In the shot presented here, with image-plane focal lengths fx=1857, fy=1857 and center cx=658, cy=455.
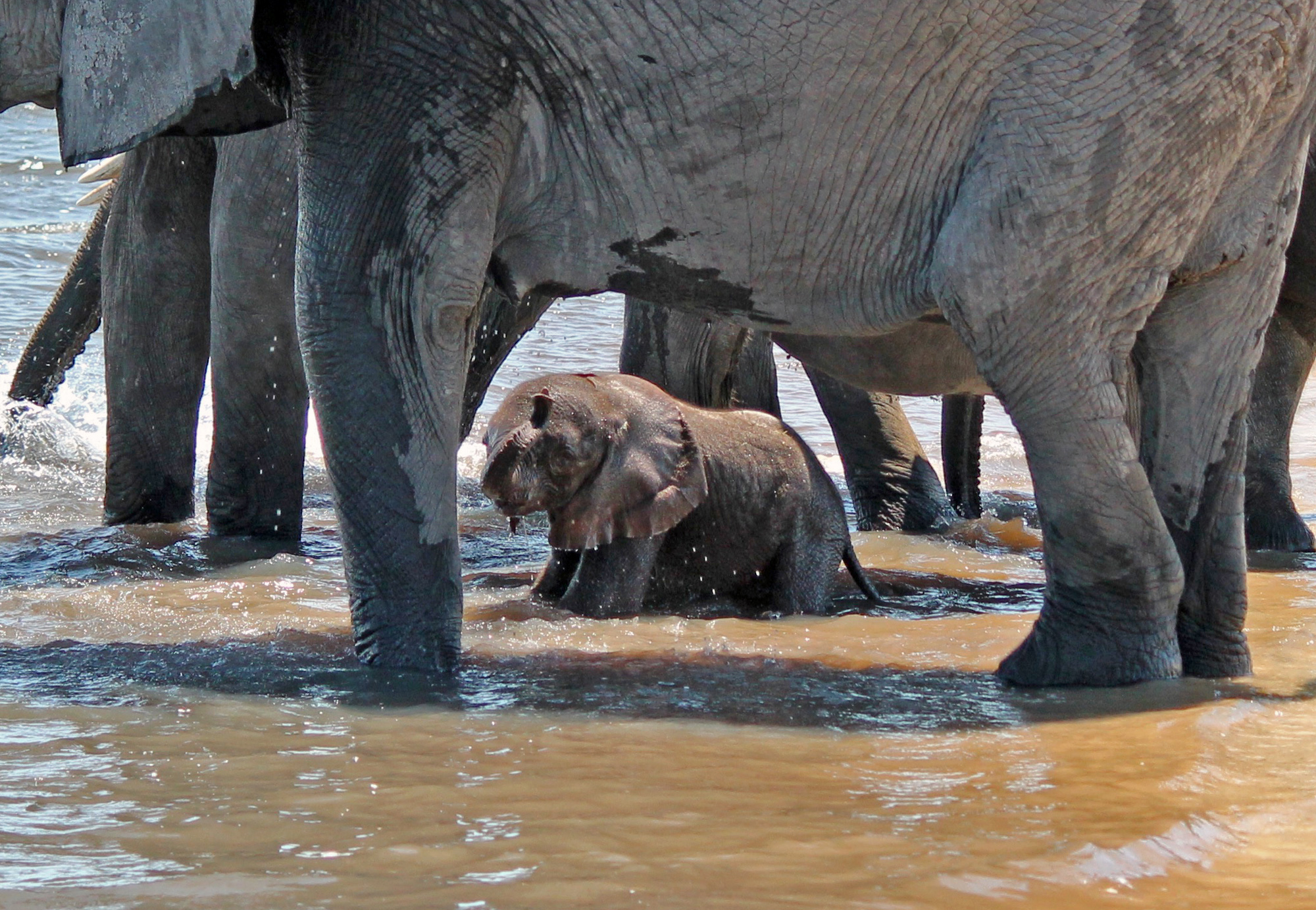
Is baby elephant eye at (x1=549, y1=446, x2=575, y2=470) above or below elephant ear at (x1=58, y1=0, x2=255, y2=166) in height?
below

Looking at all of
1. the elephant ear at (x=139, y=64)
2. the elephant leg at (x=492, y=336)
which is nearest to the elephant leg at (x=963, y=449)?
the elephant leg at (x=492, y=336)

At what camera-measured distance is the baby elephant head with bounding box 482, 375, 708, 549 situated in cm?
471

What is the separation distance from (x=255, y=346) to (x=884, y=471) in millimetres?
2282

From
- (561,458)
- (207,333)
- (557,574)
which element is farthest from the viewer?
(207,333)

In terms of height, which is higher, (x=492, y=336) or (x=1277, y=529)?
(x=492, y=336)

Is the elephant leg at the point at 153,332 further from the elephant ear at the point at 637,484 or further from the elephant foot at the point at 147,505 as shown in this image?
the elephant ear at the point at 637,484

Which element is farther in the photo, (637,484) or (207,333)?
(207,333)

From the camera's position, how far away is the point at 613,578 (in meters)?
4.87

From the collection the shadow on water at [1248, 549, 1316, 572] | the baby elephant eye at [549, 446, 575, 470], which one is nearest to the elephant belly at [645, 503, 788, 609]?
the baby elephant eye at [549, 446, 575, 470]

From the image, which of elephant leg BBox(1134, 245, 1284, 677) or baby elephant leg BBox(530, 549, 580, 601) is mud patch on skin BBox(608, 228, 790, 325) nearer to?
elephant leg BBox(1134, 245, 1284, 677)

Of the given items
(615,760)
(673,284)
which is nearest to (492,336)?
(673,284)

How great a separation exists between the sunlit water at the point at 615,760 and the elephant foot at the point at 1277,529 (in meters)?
0.75

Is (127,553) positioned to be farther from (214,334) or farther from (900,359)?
(900,359)

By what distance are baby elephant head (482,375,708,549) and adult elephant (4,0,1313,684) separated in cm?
73
